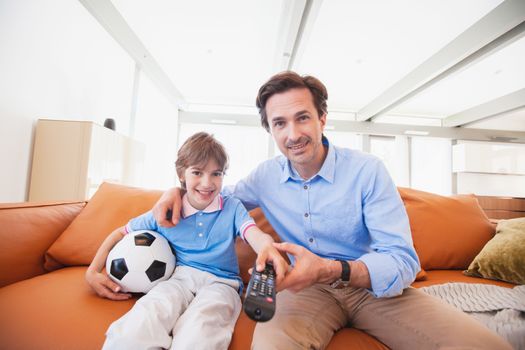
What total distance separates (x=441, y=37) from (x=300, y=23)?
1.83 metres

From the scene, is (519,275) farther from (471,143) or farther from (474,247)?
(471,143)

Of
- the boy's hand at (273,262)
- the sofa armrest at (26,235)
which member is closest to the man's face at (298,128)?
the boy's hand at (273,262)

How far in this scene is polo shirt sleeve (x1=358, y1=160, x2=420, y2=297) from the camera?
2.48ft

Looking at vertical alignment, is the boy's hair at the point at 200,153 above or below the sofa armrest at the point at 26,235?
above

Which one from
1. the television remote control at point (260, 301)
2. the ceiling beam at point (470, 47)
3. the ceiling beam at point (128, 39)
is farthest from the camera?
the ceiling beam at point (128, 39)

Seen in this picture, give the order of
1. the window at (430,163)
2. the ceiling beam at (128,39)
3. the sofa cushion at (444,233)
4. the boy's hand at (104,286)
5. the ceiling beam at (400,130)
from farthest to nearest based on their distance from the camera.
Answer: the window at (430,163)
the ceiling beam at (400,130)
the ceiling beam at (128,39)
the sofa cushion at (444,233)
the boy's hand at (104,286)

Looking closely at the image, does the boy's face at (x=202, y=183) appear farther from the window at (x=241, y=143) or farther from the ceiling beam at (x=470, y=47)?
the window at (x=241, y=143)

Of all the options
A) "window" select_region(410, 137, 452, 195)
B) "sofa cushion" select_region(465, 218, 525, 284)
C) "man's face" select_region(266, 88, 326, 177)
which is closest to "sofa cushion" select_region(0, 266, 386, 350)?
"man's face" select_region(266, 88, 326, 177)

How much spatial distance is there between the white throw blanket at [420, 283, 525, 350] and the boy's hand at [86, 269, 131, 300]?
125cm

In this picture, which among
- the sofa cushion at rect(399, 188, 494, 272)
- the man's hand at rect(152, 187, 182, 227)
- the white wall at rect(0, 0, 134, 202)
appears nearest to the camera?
the man's hand at rect(152, 187, 182, 227)

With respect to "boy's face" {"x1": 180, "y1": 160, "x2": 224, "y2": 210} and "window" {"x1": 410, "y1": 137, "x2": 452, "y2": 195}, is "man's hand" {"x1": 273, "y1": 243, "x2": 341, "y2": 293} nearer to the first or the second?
"boy's face" {"x1": 180, "y1": 160, "x2": 224, "y2": 210}

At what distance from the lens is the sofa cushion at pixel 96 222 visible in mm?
1135

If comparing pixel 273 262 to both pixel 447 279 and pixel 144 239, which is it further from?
pixel 447 279

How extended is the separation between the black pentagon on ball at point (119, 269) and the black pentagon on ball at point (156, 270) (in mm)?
79
